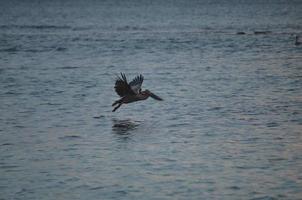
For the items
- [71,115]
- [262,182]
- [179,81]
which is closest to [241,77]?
[179,81]

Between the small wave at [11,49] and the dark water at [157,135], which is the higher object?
the dark water at [157,135]

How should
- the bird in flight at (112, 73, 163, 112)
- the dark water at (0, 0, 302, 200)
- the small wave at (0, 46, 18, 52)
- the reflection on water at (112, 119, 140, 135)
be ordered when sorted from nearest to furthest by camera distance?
the dark water at (0, 0, 302, 200), the reflection on water at (112, 119, 140, 135), the bird in flight at (112, 73, 163, 112), the small wave at (0, 46, 18, 52)

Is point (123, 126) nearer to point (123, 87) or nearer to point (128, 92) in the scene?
point (123, 87)

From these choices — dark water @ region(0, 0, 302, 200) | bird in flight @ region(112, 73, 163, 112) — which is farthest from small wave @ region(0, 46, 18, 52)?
bird in flight @ region(112, 73, 163, 112)

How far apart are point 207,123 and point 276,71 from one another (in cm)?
1198

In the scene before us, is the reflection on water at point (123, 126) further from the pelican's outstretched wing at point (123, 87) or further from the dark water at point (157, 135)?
the pelican's outstretched wing at point (123, 87)

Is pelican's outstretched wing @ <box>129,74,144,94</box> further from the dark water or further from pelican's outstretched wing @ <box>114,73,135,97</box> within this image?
the dark water

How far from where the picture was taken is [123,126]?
Result: 15438 millimetres

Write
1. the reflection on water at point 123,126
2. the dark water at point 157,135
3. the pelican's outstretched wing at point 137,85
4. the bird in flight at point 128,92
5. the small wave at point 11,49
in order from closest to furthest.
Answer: the dark water at point 157,135, the reflection on water at point 123,126, the bird in flight at point 128,92, the pelican's outstretched wing at point 137,85, the small wave at point 11,49

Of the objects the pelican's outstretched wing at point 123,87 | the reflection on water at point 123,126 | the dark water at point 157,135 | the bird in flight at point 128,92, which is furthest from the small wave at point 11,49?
the reflection on water at point 123,126

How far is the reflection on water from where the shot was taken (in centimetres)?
1479

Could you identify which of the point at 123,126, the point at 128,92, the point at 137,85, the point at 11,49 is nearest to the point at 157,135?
the point at 123,126

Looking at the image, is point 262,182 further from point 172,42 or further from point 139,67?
point 172,42

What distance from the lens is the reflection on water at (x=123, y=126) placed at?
14791 mm
